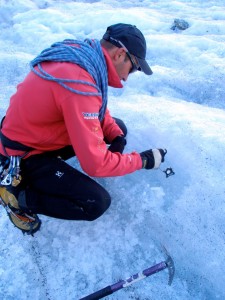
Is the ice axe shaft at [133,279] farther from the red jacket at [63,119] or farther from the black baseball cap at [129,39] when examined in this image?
the black baseball cap at [129,39]

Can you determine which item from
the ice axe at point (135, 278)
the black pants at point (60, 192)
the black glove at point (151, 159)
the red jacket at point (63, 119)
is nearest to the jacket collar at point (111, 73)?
the red jacket at point (63, 119)

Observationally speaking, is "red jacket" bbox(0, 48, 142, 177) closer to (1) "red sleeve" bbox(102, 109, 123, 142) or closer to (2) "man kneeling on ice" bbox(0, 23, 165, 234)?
(2) "man kneeling on ice" bbox(0, 23, 165, 234)

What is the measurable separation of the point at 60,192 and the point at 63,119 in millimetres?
564

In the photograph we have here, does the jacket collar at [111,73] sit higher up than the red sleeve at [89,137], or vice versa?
the jacket collar at [111,73]

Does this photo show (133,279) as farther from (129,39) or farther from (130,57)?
(129,39)

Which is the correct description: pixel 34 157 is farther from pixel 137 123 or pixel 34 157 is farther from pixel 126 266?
pixel 137 123

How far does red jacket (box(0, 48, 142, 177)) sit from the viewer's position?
6.42 feet

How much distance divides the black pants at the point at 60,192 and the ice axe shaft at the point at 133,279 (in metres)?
0.53

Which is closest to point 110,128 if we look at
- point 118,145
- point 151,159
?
point 118,145

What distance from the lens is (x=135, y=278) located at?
2.12m

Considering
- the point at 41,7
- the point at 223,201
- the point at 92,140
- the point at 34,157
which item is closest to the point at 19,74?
the point at 34,157

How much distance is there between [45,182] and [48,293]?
2.52 ft

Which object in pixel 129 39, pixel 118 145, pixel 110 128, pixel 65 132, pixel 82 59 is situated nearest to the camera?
pixel 82 59

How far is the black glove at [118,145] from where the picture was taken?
2770 millimetres
